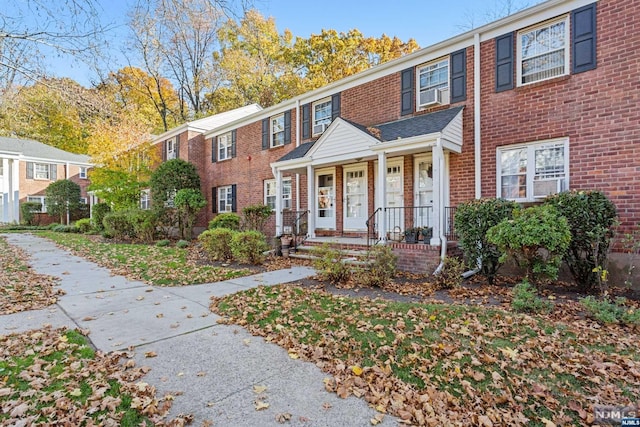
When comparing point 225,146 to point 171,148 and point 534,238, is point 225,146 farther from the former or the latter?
point 534,238

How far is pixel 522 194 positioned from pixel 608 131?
6.41ft

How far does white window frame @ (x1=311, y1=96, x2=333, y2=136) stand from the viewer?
39.6ft

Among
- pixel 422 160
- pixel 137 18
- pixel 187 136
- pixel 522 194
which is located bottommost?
pixel 522 194

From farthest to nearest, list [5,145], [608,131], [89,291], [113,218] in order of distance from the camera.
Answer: [5,145], [113,218], [608,131], [89,291]

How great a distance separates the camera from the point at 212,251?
31.8 ft

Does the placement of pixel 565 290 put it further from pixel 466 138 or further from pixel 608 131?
pixel 466 138

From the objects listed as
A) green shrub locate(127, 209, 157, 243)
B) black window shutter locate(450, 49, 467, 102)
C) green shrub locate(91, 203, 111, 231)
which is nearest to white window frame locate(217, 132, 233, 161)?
green shrub locate(127, 209, 157, 243)

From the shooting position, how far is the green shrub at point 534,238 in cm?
537

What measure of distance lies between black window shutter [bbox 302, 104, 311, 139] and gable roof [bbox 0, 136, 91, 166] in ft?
66.4

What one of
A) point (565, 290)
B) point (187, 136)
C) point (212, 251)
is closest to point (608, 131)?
point (565, 290)

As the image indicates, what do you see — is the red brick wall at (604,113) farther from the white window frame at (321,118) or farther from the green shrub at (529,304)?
the white window frame at (321,118)

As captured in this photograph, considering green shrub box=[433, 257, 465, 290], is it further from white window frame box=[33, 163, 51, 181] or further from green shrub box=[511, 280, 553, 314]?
white window frame box=[33, 163, 51, 181]

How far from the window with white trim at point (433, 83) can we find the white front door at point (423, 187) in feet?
5.04

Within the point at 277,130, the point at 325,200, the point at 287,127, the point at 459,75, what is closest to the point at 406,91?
the point at 459,75
